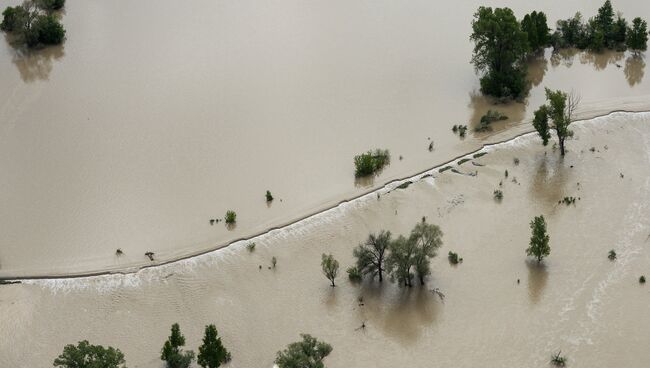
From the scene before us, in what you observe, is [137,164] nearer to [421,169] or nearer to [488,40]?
[421,169]

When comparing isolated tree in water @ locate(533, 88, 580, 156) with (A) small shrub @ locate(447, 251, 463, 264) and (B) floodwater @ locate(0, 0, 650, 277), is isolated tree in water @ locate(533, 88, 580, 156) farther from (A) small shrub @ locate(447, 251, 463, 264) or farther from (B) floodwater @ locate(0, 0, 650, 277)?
(A) small shrub @ locate(447, 251, 463, 264)

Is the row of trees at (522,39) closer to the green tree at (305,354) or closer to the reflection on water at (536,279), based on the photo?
the reflection on water at (536,279)

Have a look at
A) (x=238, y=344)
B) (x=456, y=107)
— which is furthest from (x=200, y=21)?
(x=238, y=344)

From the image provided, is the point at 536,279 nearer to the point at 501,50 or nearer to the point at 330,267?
the point at 330,267

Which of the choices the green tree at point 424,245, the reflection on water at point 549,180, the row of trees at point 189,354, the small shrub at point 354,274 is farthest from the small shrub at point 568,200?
the row of trees at point 189,354

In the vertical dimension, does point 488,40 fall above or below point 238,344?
above
